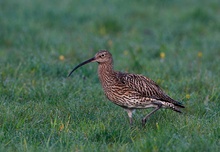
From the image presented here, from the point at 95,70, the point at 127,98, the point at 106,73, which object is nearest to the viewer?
the point at 127,98

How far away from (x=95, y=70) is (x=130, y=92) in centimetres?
251

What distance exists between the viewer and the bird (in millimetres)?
8141

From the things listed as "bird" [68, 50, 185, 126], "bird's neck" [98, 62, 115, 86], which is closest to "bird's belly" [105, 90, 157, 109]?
"bird" [68, 50, 185, 126]

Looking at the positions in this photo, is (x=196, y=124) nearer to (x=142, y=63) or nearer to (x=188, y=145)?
(x=188, y=145)

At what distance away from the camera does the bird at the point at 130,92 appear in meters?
8.14

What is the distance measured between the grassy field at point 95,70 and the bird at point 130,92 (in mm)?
214

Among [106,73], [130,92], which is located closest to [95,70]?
[106,73]

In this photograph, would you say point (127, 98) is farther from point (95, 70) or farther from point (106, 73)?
point (95, 70)

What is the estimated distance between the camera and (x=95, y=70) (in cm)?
1061

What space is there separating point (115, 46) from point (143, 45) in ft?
2.26

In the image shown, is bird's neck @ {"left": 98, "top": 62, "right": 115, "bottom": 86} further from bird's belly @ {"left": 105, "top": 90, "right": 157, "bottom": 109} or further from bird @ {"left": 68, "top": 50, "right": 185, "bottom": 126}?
bird's belly @ {"left": 105, "top": 90, "right": 157, "bottom": 109}

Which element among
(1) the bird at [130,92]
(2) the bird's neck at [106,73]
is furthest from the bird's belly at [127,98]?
(2) the bird's neck at [106,73]

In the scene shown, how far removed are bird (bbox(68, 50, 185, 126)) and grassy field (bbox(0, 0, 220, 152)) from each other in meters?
0.21

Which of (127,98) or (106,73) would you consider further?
(106,73)
